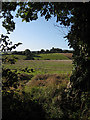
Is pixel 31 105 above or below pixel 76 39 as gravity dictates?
below

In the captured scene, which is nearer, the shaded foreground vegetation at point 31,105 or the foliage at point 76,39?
the shaded foreground vegetation at point 31,105

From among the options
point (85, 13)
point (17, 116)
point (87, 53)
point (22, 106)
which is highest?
point (85, 13)

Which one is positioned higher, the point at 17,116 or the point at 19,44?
the point at 19,44

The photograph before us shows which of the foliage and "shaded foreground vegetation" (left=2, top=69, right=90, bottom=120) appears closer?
"shaded foreground vegetation" (left=2, top=69, right=90, bottom=120)

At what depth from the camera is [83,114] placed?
4.52 m

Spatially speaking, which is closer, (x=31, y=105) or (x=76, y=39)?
(x=31, y=105)

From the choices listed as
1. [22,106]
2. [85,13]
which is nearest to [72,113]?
[22,106]

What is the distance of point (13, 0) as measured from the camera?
4801 mm

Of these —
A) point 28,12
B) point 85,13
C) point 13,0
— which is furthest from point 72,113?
point 13,0

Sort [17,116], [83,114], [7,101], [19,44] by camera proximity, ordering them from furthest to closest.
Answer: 1. [83,114]
2. [17,116]
3. [7,101]
4. [19,44]

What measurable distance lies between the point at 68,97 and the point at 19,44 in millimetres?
3686

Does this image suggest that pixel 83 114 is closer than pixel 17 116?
No

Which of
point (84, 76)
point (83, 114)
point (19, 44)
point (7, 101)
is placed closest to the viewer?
point (19, 44)

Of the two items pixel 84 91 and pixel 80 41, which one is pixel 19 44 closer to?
pixel 80 41
